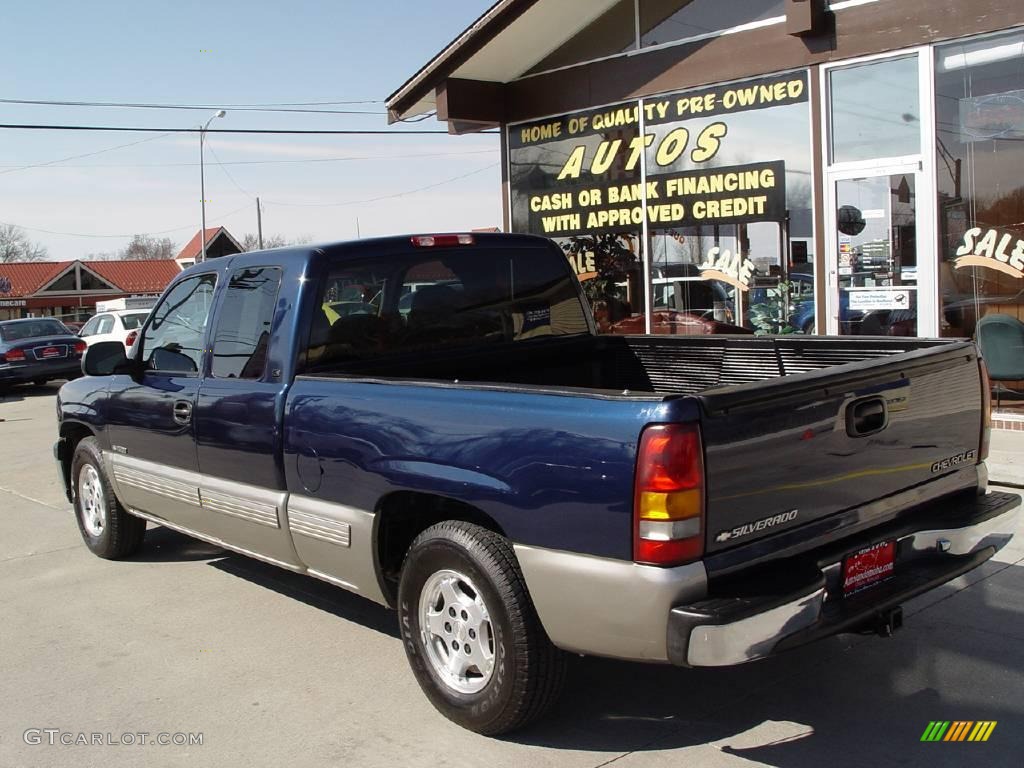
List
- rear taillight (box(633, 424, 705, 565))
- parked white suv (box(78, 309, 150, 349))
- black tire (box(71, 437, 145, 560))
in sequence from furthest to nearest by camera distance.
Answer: parked white suv (box(78, 309, 150, 349)), black tire (box(71, 437, 145, 560)), rear taillight (box(633, 424, 705, 565))

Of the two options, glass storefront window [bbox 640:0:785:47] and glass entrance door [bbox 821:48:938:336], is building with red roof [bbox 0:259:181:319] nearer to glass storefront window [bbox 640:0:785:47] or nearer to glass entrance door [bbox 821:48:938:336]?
glass storefront window [bbox 640:0:785:47]

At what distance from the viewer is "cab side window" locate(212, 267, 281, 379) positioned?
4.85m

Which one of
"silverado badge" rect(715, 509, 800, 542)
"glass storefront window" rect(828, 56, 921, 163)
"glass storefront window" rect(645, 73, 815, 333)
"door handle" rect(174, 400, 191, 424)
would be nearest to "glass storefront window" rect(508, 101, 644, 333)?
"glass storefront window" rect(645, 73, 815, 333)

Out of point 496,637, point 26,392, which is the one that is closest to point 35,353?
point 26,392

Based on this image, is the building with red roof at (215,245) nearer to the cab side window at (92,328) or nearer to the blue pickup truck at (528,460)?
the cab side window at (92,328)

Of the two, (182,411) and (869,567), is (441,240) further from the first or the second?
(869,567)

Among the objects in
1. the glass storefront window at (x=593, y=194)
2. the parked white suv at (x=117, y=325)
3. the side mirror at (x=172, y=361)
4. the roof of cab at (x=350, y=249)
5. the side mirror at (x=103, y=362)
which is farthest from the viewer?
the parked white suv at (x=117, y=325)

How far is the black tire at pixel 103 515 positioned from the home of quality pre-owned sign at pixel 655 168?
23.0 feet

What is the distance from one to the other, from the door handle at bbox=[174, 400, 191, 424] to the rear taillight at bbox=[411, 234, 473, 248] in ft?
4.77

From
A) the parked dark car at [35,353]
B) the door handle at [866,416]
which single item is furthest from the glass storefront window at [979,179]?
the parked dark car at [35,353]

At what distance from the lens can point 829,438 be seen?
348cm

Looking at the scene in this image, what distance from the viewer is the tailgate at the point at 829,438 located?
10.5 feet

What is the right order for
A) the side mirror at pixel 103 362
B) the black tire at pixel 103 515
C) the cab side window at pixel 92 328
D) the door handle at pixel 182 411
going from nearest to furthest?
the door handle at pixel 182 411, the side mirror at pixel 103 362, the black tire at pixel 103 515, the cab side window at pixel 92 328

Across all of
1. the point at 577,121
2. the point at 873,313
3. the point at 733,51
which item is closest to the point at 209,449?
the point at 873,313
